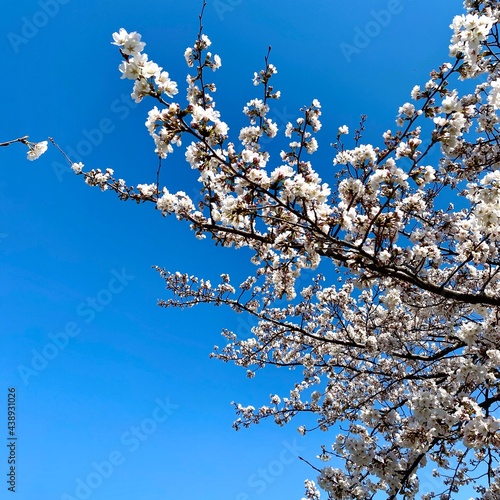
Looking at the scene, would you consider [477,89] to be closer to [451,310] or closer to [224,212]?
[451,310]

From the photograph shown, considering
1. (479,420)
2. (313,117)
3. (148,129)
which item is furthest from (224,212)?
(479,420)

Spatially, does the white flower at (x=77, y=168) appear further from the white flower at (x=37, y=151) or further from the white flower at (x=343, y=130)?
the white flower at (x=343, y=130)

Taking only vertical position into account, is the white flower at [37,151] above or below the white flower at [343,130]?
below

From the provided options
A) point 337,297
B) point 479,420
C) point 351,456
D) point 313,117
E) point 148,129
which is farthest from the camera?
point 337,297

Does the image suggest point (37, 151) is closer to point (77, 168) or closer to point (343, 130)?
point (77, 168)

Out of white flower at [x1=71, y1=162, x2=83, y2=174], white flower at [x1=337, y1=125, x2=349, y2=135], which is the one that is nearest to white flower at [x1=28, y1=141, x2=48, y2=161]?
white flower at [x1=71, y1=162, x2=83, y2=174]

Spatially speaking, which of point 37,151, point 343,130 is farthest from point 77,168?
point 343,130

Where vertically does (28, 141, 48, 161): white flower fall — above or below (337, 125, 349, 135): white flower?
below

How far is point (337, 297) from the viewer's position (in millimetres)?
9297

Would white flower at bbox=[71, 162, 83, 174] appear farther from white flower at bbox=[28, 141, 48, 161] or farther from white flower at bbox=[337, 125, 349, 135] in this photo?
white flower at bbox=[337, 125, 349, 135]

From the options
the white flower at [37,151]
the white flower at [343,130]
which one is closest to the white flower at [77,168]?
the white flower at [37,151]

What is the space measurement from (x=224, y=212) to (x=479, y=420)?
385 centimetres

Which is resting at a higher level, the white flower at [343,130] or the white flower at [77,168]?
the white flower at [343,130]

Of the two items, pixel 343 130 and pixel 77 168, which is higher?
pixel 343 130
